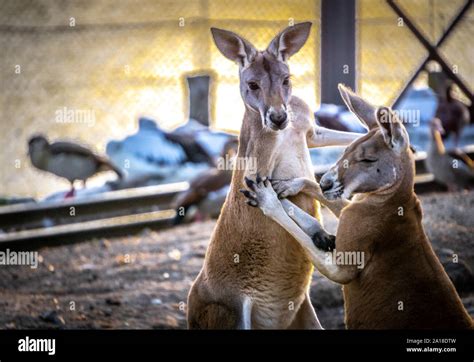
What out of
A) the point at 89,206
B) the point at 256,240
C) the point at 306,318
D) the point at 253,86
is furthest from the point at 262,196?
the point at 89,206

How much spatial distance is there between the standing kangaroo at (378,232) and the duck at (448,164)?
70.3 inches

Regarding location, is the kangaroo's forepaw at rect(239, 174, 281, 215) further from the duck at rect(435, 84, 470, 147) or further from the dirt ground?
the duck at rect(435, 84, 470, 147)

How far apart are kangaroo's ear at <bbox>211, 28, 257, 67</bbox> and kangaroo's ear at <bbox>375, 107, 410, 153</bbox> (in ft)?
2.58

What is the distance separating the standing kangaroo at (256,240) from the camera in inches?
→ 209

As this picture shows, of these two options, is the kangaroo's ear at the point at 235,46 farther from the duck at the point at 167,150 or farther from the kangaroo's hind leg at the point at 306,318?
the duck at the point at 167,150

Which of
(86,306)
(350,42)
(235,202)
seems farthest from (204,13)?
(86,306)

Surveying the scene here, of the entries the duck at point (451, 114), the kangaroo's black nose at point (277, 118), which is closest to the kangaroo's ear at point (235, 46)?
the kangaroo's black nose at point (277, 118)

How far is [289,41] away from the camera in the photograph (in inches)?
212

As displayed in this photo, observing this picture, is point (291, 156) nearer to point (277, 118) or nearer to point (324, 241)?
point (277, 118)

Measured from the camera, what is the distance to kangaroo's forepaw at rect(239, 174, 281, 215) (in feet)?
17.3

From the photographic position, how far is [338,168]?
5098 mm

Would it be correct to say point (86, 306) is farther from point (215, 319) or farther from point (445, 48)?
point (445, 48)

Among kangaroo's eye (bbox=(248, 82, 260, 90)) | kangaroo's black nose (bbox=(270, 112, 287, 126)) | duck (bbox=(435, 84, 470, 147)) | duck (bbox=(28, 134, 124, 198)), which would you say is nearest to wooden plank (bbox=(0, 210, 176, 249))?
duck (bbox=(28, 134, 124, 198))

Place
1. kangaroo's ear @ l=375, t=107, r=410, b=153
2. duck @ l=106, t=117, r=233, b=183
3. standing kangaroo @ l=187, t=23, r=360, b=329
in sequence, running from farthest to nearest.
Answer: duck @ l=106, t=117, r=233, b=183
standing kangaroo @ l=187, t=23, r=360, b=329
kangaroo's ear @ l=375, t=107, r=410, b=153
